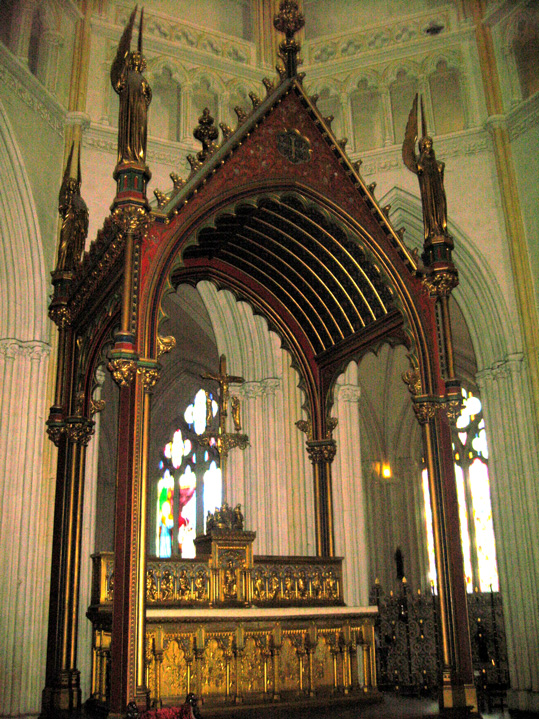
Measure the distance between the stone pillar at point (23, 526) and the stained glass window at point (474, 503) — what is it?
38.2ft

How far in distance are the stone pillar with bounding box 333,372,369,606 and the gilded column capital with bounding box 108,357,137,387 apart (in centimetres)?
744

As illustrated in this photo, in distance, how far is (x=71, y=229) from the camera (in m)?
8.78

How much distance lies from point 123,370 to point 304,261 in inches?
122

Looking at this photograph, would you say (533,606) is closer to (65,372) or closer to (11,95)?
(65,372)

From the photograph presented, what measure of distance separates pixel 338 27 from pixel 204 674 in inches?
485

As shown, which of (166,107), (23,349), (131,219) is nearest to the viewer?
(131,219)

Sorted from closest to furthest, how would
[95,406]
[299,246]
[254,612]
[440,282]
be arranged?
[254,612], [440,282], [95,406], [299,246]

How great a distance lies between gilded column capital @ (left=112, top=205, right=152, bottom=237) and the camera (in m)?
6.64

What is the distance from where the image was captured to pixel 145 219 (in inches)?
264

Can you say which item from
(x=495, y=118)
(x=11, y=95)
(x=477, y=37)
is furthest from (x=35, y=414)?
(x=477, y=37)

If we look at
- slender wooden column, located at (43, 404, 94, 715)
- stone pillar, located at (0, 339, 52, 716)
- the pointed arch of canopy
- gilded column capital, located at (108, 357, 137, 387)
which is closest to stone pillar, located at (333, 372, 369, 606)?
the pointed arch of canopy

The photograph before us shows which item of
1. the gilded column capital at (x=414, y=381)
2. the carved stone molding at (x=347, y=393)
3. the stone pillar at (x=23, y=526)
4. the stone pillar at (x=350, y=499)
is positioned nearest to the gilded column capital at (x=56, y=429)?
the stone pillar at (x=23, y=526)

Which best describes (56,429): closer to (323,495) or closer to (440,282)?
(323,495)

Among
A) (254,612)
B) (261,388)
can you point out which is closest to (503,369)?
(261,388)
